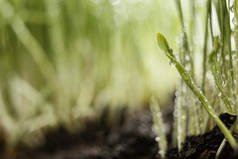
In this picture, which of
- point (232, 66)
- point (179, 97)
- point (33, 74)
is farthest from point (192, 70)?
point (33, 74)

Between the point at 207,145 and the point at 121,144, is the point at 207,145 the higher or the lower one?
the lower one

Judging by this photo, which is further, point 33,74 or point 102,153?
point 33,74

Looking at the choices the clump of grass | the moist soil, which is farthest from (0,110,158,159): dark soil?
the clump of grass

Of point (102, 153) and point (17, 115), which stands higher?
point (17, 115)

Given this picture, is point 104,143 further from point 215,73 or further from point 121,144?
point 215,73

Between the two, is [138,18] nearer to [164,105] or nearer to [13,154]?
[164,105]

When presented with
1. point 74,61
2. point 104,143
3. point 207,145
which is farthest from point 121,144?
point 74,61
